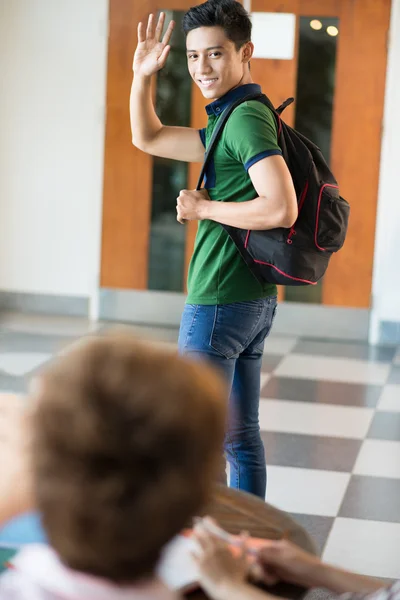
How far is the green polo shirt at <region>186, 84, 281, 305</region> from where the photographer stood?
2.02m

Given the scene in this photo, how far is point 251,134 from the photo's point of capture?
6.40 feet

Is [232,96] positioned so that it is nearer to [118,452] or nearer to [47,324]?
[118,452]

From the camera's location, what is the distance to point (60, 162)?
6.09 m

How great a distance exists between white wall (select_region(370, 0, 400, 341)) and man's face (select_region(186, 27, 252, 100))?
12.1ft

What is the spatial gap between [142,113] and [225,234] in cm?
42

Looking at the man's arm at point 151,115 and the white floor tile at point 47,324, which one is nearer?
the man's arm at point 151,115

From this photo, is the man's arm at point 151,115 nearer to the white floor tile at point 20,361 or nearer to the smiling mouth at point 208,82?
the smiling mouth at point 208,82

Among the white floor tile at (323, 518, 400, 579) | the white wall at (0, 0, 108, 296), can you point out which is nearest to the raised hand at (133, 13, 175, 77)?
the white floor tile at (323, 518, 400, 579)

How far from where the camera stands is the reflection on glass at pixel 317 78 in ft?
18.4

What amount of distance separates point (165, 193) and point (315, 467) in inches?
117

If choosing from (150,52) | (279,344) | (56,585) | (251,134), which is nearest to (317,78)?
(279,344)

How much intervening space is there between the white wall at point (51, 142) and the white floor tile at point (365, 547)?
361cm

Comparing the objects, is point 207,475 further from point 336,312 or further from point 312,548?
point 336,312

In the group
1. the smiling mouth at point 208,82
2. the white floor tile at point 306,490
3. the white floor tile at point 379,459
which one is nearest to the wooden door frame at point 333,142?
the white floor tile at point 379,459
